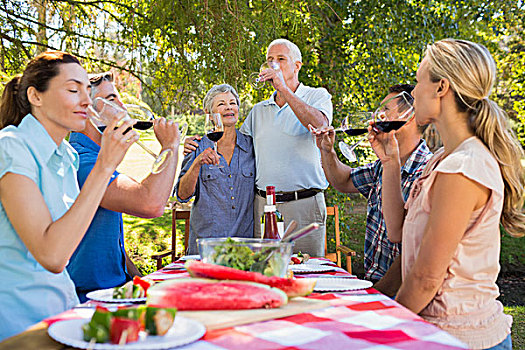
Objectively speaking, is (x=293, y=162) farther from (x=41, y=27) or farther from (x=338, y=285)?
(x=41, y=27)

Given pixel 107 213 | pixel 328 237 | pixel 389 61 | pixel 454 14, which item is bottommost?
pixel 328 237

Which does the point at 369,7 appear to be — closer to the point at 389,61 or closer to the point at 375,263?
the point at 389,61

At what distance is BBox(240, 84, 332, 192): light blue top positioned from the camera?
369cm

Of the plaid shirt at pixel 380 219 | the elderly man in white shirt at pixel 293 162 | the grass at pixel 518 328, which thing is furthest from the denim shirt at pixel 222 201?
the grass at pixel 518 328

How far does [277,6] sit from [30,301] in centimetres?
387

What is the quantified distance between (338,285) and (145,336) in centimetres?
82

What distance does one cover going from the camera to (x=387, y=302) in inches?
61.2

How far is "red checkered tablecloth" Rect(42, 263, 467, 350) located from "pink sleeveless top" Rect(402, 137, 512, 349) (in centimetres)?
29

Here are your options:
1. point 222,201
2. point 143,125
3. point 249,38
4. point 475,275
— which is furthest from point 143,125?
point 249,38

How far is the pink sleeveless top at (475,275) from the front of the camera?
5.44 feet

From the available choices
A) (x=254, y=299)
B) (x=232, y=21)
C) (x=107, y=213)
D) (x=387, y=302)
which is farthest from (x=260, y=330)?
(x=232, y=21)

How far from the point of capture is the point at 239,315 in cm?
131

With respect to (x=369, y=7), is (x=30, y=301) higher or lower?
lower

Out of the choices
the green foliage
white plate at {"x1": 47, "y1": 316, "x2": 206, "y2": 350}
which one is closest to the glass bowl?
white plate at {"x1": 47, "y1": 316, "x2": 206, "y2": 350}
